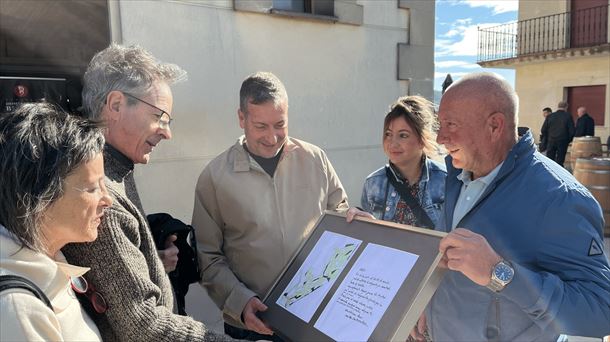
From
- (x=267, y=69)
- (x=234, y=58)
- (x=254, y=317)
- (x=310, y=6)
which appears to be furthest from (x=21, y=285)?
(x=310, y=6)

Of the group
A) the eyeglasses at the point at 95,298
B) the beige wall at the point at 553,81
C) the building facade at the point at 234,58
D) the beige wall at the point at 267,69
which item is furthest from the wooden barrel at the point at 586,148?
the eyeglasses at the point at 95,298


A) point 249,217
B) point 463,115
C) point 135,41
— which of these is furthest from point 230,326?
point 135,41

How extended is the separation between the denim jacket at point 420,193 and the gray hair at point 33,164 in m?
1.87

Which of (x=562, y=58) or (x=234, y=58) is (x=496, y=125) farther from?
(x=562, y=58)

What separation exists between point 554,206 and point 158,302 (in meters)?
1.26

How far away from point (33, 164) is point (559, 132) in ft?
42.8

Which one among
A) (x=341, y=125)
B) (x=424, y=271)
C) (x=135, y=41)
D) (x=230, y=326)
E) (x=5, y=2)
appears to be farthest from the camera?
(x=341, y=125)

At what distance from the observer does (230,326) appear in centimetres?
232

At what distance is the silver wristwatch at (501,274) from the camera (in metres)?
1.31

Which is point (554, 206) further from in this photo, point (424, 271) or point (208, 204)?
point (208, 204)

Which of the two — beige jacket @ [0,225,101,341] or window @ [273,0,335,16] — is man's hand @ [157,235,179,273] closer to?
beige jacket @ [0,225,101,341]

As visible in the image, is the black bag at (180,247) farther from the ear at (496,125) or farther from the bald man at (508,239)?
the ear at (496,125)

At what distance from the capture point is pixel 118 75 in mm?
1570

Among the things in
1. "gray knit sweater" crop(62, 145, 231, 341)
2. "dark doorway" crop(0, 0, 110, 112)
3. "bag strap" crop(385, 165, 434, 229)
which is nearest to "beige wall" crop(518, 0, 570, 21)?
"bag strap" crop(385, 165, 434, 229)
